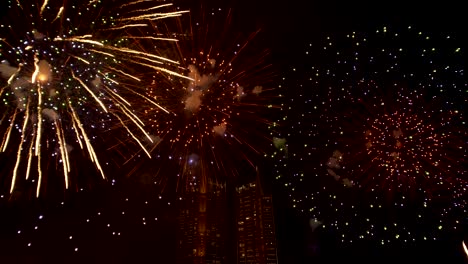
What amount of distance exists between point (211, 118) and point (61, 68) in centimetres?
211

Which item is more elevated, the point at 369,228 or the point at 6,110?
the point at 6,110

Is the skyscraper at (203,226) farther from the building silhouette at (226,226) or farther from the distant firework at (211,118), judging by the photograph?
the distant firework at (211,118)

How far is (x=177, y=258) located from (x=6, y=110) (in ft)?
8.77

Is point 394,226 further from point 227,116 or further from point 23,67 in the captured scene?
point 23,67

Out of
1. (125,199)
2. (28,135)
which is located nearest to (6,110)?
(28,135)

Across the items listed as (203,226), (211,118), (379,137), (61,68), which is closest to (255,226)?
(203,226)

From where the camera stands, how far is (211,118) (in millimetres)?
5469

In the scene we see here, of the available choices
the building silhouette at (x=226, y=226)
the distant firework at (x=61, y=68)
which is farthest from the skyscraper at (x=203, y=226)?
the distant firework at (x=61, y=68)

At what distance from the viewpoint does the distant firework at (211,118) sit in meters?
4.95

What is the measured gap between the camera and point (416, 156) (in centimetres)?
524

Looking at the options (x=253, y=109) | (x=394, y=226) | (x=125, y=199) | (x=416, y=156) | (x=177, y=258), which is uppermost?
(x=253, y=109)

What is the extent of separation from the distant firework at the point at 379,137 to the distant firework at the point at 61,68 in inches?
87.4

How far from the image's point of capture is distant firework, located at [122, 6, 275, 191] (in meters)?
4.95

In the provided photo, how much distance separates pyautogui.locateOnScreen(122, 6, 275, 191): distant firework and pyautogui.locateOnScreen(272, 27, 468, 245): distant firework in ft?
1.40
